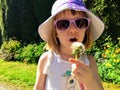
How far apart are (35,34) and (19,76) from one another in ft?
17.4

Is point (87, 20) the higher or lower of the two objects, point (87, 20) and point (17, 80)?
the higher

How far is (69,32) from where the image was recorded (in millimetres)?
2695

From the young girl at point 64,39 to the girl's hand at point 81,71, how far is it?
0.24 meters

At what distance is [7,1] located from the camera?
54.4 feet

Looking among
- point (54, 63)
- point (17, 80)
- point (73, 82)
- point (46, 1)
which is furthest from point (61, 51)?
point (46, 1)

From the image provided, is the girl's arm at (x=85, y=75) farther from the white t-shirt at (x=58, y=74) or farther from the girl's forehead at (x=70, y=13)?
the girl's forehead at (x=70, y=13)

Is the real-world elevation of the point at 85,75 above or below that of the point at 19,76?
above

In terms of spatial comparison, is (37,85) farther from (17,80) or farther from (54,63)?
(17,80)

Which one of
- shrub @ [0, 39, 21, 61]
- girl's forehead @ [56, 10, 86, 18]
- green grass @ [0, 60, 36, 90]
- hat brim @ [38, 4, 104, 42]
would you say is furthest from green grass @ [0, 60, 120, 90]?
girl's forehead @ [56, 10, 86, 18]

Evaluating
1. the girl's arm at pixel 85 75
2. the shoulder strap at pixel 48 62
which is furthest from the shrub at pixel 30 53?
the girl's arm at pixel 85 75

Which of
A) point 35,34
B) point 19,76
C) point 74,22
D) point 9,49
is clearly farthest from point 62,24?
point 35,34

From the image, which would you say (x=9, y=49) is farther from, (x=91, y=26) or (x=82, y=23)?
(x=82, y=23)

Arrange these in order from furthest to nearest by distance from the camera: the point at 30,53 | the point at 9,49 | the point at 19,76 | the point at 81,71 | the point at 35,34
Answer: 1. the point at 35,34
2. the point at 9,49
3. the point at 30,53
4. the point at 19,76
5. the point at 81,71

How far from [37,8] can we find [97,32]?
43.8 ft
